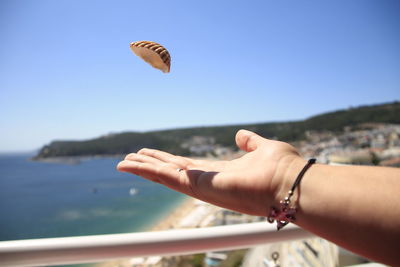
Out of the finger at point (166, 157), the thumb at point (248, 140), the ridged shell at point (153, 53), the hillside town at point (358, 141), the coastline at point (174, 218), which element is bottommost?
the coastline at point (174, 218)

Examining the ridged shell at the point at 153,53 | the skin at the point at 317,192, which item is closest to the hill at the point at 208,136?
the ridged shell at the point at 153,53

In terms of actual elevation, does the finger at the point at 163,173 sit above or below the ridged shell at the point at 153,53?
below

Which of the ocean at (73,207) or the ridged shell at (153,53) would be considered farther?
the ocean at (73,207)

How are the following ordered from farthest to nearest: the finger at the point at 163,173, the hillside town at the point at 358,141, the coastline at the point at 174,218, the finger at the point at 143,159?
the hillside town at the point at 358,141
the coastline at the point at 174,218
the finger at the point at 143,159
the finger at the point at 163,173

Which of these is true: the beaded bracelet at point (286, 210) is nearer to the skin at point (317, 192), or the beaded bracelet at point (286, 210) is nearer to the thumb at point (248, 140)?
the skin at point (317, 192)

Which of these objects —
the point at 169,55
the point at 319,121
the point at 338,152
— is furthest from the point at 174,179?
the point at 319,121

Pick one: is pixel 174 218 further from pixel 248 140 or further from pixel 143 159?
pixel 248 140

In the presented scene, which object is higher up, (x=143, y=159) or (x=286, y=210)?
(x=143, y=159)

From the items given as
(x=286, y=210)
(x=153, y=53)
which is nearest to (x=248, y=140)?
(x=286, y=210)
